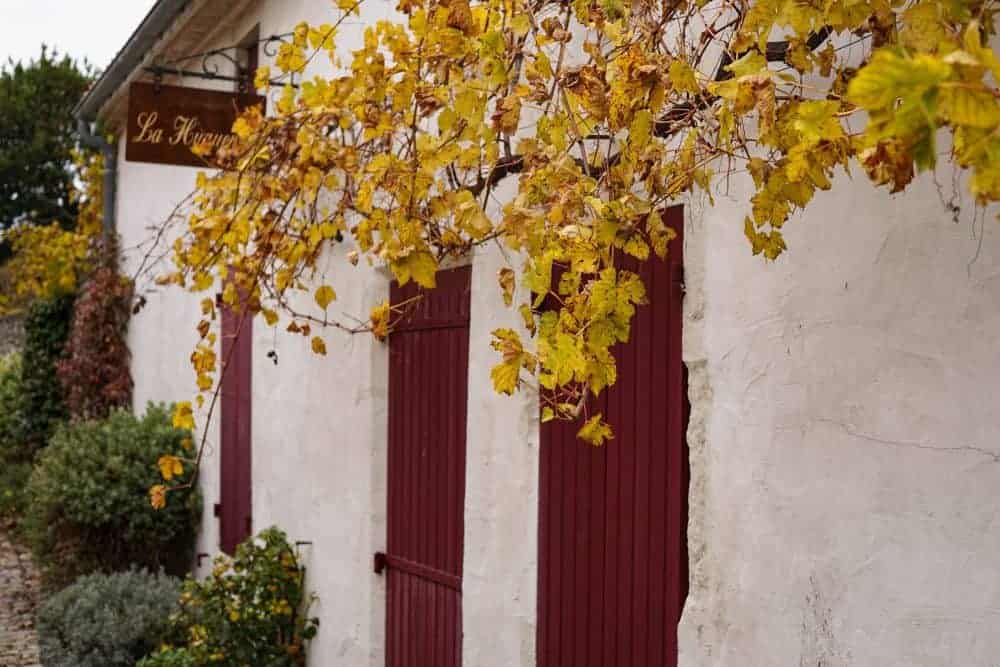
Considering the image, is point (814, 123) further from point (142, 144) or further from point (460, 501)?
point (142, 144)

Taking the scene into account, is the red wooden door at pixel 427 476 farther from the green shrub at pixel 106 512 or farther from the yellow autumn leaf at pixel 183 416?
the green shrub at pixel 106 512

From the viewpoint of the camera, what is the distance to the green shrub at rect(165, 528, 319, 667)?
587 cm

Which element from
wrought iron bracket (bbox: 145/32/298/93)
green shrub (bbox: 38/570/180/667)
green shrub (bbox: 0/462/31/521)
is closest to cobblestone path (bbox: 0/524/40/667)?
green shrub (bbox: 38/570/180/667)

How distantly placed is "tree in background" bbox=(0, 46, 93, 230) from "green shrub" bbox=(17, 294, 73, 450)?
10796 millimetres

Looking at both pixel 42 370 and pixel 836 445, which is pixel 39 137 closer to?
pixel 42 370

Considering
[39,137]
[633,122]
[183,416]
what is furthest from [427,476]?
[39,137]

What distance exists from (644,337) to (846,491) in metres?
1.03

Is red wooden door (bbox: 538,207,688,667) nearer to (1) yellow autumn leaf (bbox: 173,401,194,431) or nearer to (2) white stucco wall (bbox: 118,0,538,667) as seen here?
(2) white stucco wall (bbox: 118,0,538,667)

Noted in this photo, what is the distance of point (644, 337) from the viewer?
3.57 metres

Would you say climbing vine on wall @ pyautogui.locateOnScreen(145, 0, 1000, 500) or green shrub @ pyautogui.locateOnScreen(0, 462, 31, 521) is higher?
climbing vine on wall @ pyautogui.locateOnScreen(145, 0, 1000, 500)

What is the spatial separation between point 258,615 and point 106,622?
1.33m

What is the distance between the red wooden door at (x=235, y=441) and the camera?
7.19 metres

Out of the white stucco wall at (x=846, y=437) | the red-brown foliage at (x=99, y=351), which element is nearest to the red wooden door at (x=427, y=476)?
the white stucco wall at (x=846, y=437)

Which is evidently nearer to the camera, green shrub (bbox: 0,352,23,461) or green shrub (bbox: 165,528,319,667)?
green shrub (bbox: 165,528,319,667)
